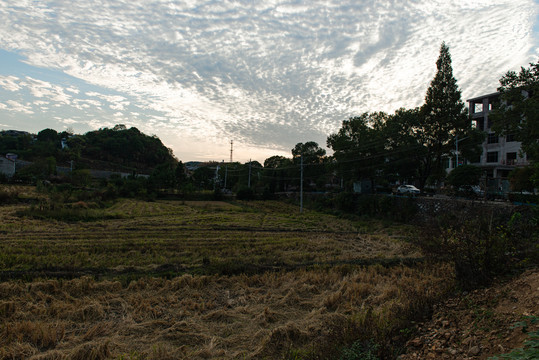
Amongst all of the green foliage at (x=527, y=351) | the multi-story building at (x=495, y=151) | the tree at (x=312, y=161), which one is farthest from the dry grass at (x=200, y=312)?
the tree at (x=312, y=161)

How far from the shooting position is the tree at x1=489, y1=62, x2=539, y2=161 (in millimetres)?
13863

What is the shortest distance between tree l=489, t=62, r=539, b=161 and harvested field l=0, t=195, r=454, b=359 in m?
8.47

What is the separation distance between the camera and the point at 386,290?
7.86 meters

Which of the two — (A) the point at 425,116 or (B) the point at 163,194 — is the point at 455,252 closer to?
(A) the point at 425,116

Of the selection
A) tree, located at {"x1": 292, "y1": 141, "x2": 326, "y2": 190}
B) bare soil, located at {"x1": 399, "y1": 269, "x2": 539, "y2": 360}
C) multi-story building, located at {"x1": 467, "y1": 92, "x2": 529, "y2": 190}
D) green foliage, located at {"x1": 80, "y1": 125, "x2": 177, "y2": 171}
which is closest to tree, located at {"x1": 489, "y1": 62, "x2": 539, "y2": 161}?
bare soil, located at {"x1": 399, "y1": 269, "x2": 539, "y2": 360}

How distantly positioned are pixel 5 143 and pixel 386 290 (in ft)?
367

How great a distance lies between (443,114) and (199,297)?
25378 millimetres

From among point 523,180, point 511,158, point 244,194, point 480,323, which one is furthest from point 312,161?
point 480,323

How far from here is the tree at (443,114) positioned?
80.2 feet

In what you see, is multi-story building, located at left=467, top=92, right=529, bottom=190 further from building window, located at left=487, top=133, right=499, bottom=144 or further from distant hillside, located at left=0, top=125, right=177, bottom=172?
distant hillside, located at left=0, top=125, right=177, bottom=172

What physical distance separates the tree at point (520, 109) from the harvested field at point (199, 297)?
27.8 feet

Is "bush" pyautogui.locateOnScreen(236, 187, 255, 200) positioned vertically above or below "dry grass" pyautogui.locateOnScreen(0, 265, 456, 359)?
above

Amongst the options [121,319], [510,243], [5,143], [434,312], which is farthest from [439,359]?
[5,143]

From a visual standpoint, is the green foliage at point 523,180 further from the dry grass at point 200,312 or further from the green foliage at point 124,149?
the green foliage at point 124,149
